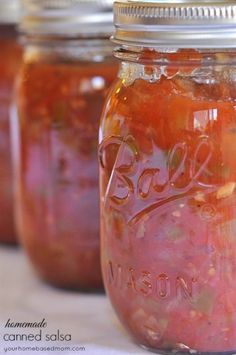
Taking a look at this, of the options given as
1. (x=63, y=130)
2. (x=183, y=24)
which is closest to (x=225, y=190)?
(x=183, y=24)

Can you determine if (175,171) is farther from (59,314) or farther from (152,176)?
(59,314)

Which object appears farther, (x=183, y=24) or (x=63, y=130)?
(x=63, y=130)

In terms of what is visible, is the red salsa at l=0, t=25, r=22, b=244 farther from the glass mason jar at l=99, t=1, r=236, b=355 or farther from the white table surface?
the glass mason jar at l=99, t=1, r=236, b=355

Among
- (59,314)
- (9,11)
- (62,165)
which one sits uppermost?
(9,11)

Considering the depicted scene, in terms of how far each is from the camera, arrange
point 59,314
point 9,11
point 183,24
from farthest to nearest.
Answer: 1. point 9,11
2. point 59,314
3. point 183,24

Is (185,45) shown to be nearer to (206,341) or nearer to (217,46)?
(217,46)

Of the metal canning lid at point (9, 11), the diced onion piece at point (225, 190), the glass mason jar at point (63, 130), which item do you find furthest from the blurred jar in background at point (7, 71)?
the diced onion piece at point (225, 190)

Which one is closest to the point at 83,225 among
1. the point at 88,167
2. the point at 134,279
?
the point at 88,167
